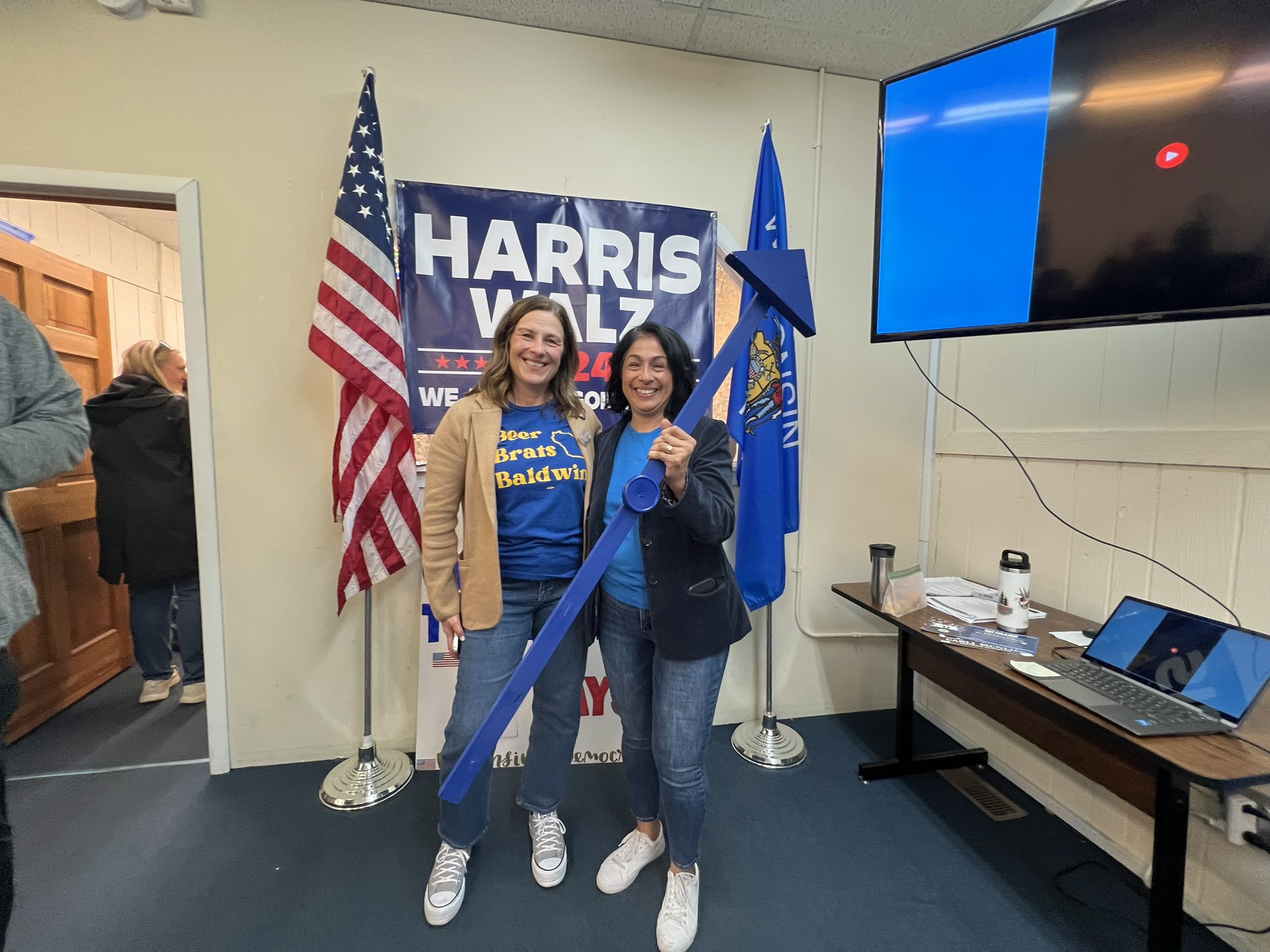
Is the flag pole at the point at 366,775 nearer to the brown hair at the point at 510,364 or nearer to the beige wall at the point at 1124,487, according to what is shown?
the brown hair at the point at 510,364

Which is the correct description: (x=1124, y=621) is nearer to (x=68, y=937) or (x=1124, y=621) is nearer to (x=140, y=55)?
(x=68, y=937)

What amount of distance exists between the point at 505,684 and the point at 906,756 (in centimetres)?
149

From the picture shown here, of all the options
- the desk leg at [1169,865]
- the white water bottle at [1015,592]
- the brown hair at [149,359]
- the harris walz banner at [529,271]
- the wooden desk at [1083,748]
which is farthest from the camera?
the brown hair at [149,359]

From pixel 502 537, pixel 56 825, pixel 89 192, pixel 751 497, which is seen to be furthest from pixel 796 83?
pixel 56 825

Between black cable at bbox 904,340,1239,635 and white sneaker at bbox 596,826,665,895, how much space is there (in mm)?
1282

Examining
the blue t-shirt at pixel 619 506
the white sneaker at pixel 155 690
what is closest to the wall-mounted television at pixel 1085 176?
the blue t-shirt at pixel 619 506

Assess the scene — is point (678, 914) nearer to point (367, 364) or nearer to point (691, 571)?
point (691, 571)

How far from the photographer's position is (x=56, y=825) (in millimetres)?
1581

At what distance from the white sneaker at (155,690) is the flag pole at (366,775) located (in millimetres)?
1114

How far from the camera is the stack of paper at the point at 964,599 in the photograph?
1623mm

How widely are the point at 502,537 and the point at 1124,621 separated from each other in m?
1.53

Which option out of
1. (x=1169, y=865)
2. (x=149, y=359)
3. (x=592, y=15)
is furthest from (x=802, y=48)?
(x=149, y=359)

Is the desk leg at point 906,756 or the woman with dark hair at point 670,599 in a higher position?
the woman with dark hair at point 670,599

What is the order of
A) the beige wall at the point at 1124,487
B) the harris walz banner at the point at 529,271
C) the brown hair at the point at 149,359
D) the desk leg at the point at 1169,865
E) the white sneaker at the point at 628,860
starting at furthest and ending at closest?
the brown hair at the point at 149,359
the harris walz banner at the point at 529,271
the white sneaker at the point at 628,860
the beige wall at the point at 1124,487
the desk leg at the point at 1169,865
